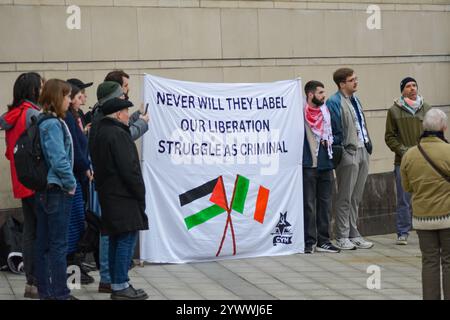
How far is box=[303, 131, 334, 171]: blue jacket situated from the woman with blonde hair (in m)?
3.45

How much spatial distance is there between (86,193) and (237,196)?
5.75 ft

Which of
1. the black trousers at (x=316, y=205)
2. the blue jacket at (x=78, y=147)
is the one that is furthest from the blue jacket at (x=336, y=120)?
the blue jacket at (x=78, y=147)

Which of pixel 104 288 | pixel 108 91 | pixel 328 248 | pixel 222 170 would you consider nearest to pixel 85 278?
pixel 104 288

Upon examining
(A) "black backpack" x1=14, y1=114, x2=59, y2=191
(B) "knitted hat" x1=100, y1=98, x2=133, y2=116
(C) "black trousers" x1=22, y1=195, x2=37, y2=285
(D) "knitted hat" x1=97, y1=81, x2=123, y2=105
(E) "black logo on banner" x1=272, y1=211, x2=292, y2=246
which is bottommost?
(E) "black logo on banner" x1=272, y1=211, x2=292, y2=246

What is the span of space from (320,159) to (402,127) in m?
1.17

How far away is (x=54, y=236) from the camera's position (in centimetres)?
844

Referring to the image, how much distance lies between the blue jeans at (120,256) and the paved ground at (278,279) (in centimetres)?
34

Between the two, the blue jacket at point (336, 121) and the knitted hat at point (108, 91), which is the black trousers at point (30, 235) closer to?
the knitted hat at point (108, 91)

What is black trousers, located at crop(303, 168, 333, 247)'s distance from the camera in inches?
446

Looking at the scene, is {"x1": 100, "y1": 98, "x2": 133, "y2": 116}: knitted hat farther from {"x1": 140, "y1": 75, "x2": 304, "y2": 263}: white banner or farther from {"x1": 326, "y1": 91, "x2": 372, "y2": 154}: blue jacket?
{"x1": 326, "y1": 91, "x2": 372, "y2": 154}: blue jacket

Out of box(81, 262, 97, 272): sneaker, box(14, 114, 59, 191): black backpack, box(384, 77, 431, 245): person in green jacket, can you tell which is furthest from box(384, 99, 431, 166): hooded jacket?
box(14, 114, 59, 191): black backpack

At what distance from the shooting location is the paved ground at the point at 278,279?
9203 millimetres

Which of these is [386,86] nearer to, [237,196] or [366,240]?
[366,240]
